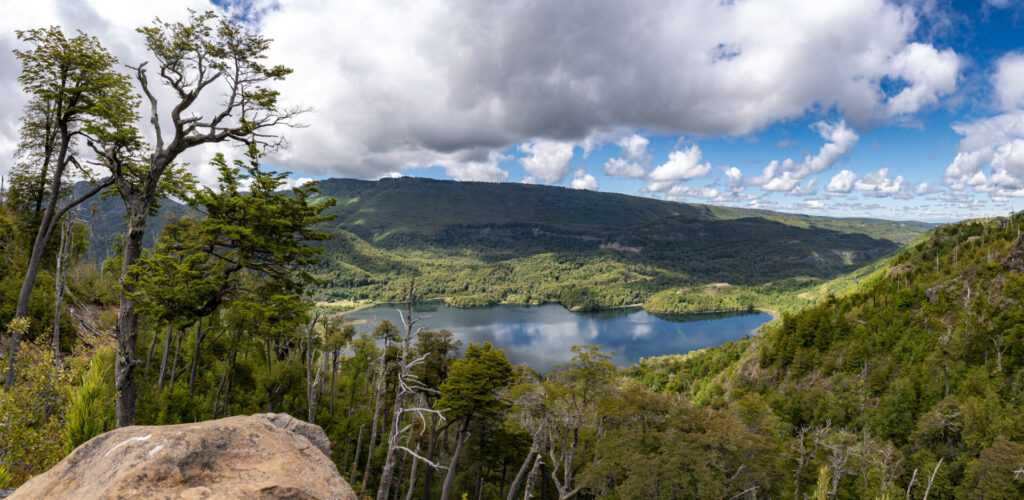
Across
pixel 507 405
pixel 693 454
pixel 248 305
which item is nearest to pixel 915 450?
pixel 693 454

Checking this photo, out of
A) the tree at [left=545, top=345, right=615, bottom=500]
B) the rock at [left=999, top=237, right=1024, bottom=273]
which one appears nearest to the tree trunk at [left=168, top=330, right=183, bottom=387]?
→ the tree at [left=545, top=345, right=615, bottom=500]

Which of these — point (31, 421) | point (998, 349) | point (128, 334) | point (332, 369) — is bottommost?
point (998, 349)

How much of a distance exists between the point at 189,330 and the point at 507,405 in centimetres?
2342

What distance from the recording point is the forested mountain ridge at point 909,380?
43.2 metres

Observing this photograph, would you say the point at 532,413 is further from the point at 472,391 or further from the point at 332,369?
the point at 332,369

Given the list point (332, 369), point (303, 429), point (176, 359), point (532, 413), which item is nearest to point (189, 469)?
point (303, 429)

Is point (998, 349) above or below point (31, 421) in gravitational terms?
below

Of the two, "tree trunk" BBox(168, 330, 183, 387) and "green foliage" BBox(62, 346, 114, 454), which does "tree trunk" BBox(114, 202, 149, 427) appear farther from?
"tree trunk" BBox(168, 330, 183, 387)

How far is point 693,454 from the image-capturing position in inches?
1118

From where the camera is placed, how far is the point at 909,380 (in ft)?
200

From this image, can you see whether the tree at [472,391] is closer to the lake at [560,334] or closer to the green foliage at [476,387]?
the green foliage at [476,387]

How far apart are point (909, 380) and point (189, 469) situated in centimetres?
8607

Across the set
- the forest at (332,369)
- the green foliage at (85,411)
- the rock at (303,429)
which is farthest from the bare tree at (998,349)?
the green foliage at (85,411)

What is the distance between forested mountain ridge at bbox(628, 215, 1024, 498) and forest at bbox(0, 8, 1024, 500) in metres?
0.38
